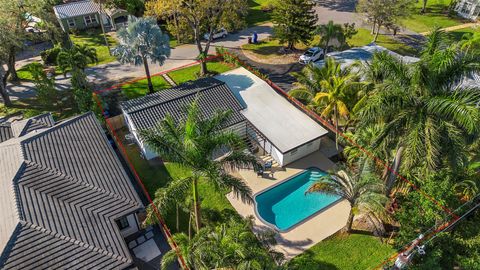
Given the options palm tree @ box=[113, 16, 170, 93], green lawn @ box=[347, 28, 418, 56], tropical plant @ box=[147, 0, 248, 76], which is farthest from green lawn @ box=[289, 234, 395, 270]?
green lawn @ box=[347, 28, 418, 56]

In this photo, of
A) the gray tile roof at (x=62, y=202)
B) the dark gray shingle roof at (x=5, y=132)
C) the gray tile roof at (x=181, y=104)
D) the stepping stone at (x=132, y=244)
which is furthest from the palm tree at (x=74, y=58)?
the stepping stone at (x=132, y=244)

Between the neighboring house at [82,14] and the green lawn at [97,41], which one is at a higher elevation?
the neighboring house at [82,14]

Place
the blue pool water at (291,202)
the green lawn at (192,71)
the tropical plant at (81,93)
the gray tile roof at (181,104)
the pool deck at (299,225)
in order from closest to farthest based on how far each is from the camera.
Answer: the pool deck at (299,225) → the blue pool water at (291,202) → the gray tile roof at (181,104) → the tropical plant at (81,93) → the green lawn at (192,71)

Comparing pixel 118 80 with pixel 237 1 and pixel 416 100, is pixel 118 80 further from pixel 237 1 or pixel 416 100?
pixel 416 100

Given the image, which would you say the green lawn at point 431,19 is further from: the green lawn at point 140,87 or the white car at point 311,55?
the green lawn at point 140,87

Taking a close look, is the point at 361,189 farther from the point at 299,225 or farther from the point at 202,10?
the point at 202,10

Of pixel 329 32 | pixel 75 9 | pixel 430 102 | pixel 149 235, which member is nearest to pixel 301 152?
pixel 430 102

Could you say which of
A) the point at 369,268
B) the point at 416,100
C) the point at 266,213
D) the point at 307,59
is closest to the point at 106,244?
the point at 266,213
